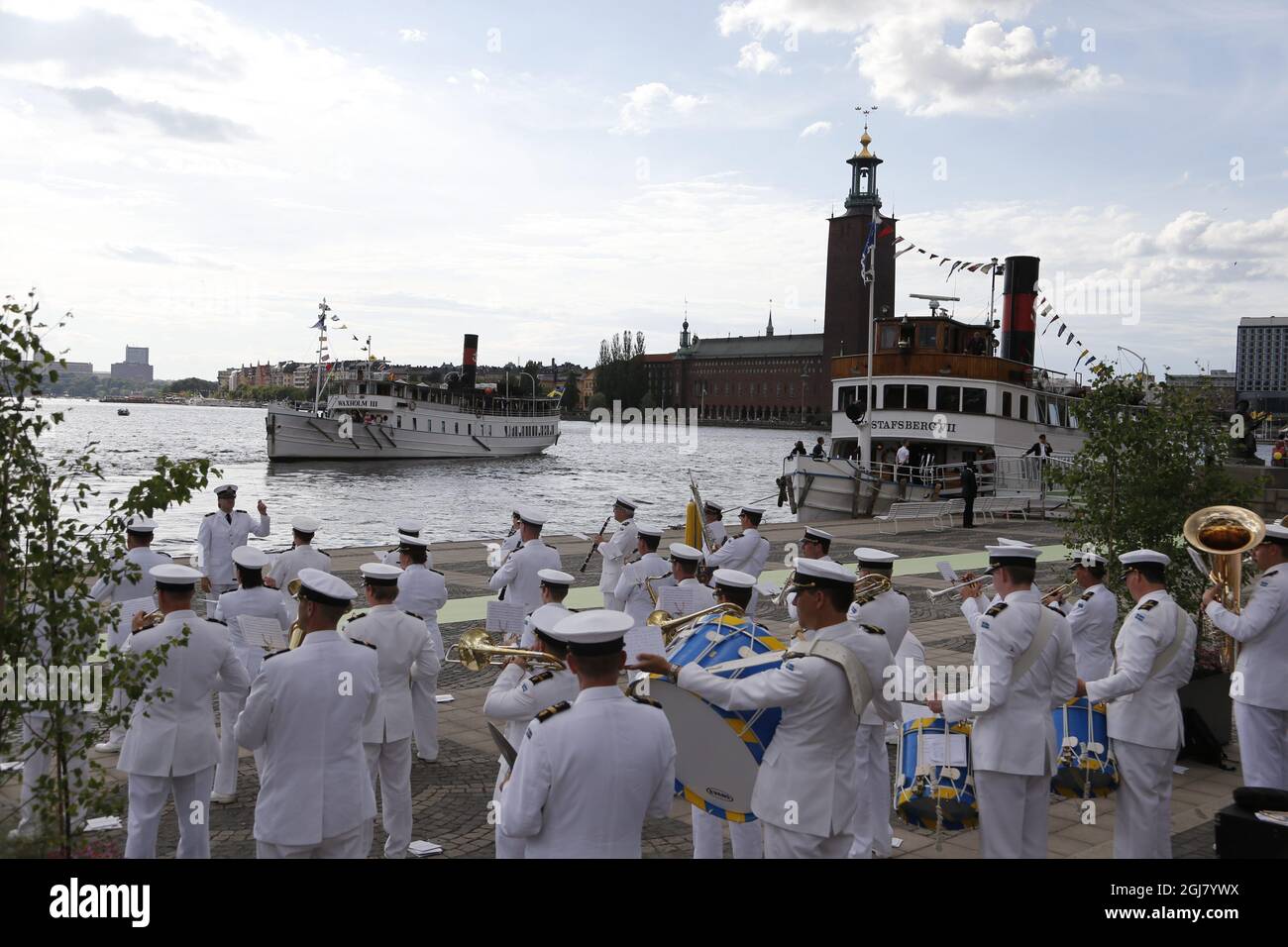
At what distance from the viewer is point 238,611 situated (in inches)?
283

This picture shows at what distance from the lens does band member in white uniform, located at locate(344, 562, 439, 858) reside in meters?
6.42

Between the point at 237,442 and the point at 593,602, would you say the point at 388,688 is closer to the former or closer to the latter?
the point at 593,602

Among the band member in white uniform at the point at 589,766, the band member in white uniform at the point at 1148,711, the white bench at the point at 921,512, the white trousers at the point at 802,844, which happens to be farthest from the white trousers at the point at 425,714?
the white bench at the point at 921,512

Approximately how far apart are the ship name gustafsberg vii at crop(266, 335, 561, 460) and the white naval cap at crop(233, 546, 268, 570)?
57.0 metres

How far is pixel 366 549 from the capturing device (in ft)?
66.4

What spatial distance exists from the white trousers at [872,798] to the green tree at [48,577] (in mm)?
4270

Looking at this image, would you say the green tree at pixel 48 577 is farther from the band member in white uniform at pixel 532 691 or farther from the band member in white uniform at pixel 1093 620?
the band member in white uniform at pixel 1093 620

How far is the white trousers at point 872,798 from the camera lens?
636 cm

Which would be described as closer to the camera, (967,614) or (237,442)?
(967,614)

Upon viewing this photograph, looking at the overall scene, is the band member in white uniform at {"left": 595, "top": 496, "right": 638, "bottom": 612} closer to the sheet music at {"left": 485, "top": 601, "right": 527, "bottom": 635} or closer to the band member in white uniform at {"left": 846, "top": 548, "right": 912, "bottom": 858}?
the sheet music at {"left": 485, "top": 601, "right": 527, "bottom": 635}

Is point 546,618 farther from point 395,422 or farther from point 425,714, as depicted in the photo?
point 395,422

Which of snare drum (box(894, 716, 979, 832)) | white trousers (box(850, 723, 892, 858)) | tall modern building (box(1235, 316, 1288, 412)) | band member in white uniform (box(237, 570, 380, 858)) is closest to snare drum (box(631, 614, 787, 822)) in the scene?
band member in white uniform (box(237, 570, 380, 858))
